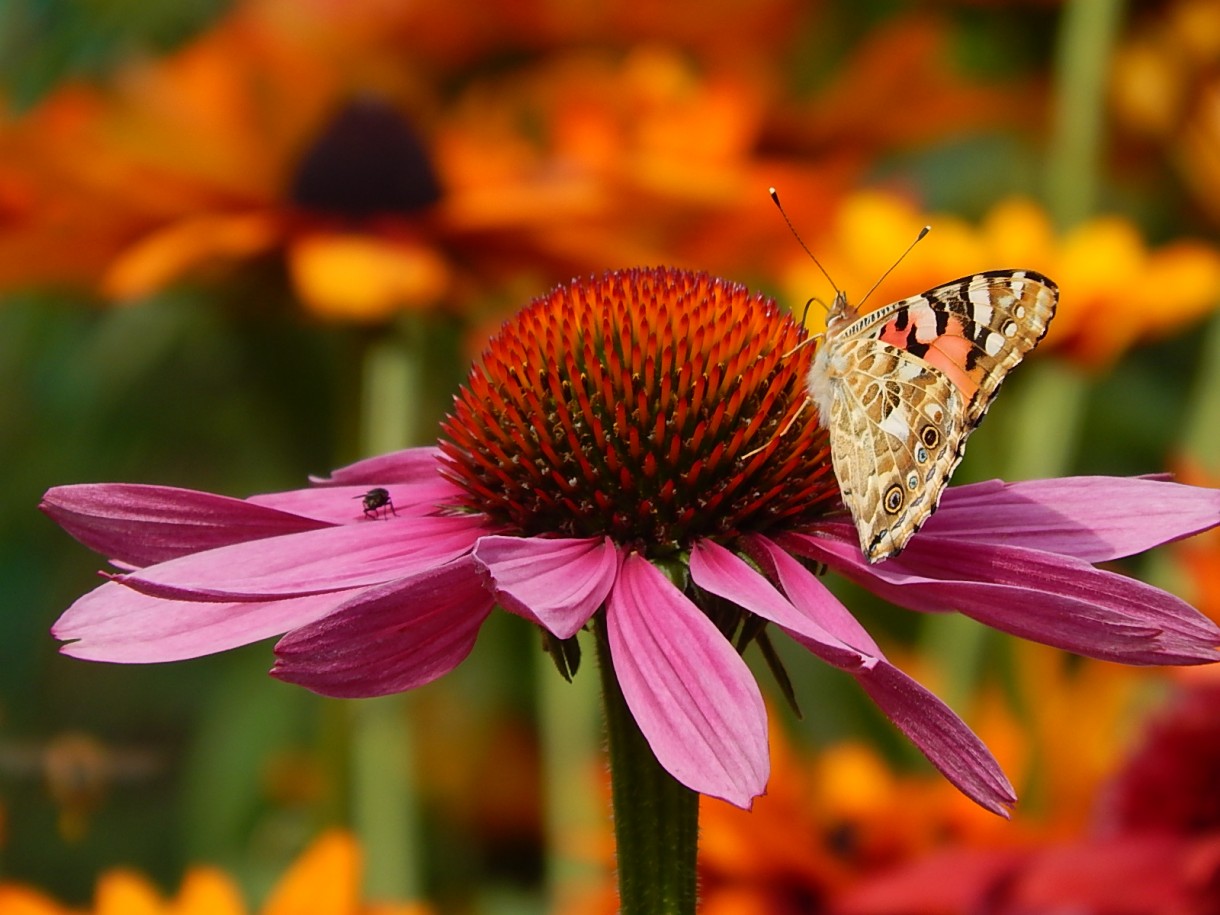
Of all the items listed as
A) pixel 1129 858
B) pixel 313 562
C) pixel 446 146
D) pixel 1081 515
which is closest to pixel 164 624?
pixel 313 562

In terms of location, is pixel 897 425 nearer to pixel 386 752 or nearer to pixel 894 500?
pixel 894 500

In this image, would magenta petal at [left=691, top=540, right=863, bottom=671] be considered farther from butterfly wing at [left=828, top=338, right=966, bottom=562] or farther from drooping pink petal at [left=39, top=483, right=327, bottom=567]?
drooping pink petal at [left=39, top=483, right=327, bottom=567]

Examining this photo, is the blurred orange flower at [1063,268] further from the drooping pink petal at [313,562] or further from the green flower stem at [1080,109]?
the drooping pink petal at [313,562]

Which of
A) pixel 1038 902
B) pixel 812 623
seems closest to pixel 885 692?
pixel 812 623

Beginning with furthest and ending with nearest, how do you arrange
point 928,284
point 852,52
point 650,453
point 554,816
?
point 852,52, point 928,284, point 554,816, point 650,453

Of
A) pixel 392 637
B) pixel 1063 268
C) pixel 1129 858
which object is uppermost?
pixel 1063 268

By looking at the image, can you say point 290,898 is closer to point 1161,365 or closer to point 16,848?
point 16,848
